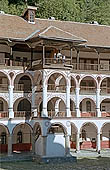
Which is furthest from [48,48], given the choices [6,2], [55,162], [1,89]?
[6,2]

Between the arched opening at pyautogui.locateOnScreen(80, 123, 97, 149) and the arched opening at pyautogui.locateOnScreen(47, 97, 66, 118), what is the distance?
3.31 m

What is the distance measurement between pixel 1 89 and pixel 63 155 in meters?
8.92

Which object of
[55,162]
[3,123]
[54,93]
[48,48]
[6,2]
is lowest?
[55,162]

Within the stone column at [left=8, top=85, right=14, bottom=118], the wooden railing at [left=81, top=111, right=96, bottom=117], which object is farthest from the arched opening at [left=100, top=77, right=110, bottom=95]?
the stone column at [left=8, top=85, right=14, bottom=118]

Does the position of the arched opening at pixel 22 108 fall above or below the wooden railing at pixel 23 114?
above

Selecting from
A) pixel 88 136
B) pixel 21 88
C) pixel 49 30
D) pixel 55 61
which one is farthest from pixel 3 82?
pixel 88 136

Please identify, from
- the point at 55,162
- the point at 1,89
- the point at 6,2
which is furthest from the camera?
the point at 6,2

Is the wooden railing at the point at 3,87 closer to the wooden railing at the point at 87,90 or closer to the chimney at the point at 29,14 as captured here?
the wooden railing at the point at 87,90

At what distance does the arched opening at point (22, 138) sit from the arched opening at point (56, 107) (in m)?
2.94

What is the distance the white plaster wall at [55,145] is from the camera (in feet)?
129

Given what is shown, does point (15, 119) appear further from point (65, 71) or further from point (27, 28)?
point (27, 28)

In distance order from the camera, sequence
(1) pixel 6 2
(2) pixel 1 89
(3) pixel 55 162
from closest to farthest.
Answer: (3) pixel 55 162
(2) pixel 1 89
(1) pixel 6 2

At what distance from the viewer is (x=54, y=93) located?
1617 inches

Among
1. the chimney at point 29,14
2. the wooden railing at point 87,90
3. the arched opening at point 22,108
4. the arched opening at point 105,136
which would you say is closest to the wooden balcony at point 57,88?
the wooden railing at point 87,90
